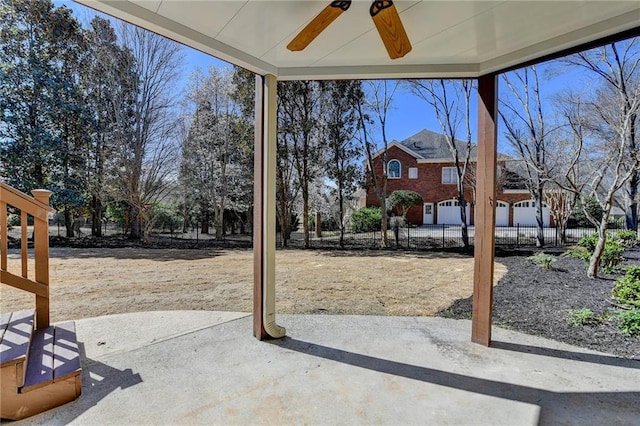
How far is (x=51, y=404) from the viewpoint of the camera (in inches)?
66.0

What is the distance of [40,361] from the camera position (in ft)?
6.06

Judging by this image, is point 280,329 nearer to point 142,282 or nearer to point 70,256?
point 142,282

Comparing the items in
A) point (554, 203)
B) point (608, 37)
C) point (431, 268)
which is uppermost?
point (608, 37)

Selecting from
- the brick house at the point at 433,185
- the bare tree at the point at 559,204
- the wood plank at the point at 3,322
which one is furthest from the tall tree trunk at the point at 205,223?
the bare tree at the point at 559,204

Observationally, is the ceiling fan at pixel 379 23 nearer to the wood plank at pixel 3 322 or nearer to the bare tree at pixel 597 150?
the wood plank at pixel 3 322

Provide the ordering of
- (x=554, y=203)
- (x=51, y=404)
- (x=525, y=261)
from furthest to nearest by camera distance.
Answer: (x=554, y=203) → (x=525, y=261) → (x=51, y=404)

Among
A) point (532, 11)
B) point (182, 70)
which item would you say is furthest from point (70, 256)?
point (532, 11)

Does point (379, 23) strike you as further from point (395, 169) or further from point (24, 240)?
point (395, 169)

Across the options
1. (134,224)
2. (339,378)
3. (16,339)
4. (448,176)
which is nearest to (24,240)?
(16,339)

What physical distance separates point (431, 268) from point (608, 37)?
502 centimetres

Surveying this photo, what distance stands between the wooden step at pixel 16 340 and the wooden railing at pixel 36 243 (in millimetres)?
142

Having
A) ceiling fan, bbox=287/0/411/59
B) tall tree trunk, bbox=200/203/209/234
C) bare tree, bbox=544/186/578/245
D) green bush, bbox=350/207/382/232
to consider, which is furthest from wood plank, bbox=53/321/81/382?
bare tree, bbox=544/186/578/245

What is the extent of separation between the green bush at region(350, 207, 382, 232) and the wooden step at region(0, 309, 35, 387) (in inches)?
378

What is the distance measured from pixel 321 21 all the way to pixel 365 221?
33.4 ft
